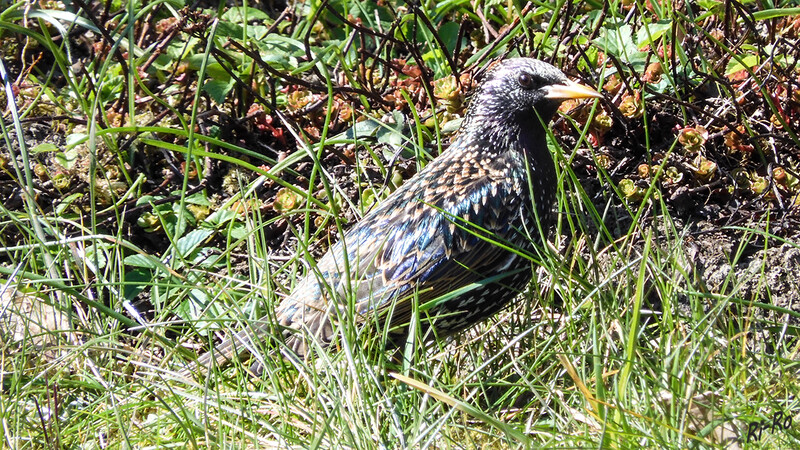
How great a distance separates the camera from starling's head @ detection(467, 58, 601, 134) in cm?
320

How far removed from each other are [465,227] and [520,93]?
23.8 inches

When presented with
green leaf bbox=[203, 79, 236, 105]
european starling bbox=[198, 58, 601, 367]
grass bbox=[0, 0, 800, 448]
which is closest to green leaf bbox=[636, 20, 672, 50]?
grass bbox=[0, 0, 800, 448]

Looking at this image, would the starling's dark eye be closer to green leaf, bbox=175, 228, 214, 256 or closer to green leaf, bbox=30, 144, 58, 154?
green leaf, bbox=175, 228, 214, 256

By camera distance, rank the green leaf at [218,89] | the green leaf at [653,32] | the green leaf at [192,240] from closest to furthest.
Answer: the green leaf at [653,32]
the green leaf at [192,240]
the green leaf at [218,89]

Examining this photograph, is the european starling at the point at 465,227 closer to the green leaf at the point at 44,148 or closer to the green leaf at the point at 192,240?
the green leaf at the point at 192,240

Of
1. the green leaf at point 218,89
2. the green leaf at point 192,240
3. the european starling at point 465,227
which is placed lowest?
the green leaf at point 192,240

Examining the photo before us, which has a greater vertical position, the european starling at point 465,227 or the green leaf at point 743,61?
the green leaf at point 743,61

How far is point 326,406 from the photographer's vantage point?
7.86ft

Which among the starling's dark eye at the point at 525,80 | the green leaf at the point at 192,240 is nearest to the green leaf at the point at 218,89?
the green leaf at the point at 192,240

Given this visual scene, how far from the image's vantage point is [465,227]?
292 centimetres

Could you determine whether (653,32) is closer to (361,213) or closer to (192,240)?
(361,213)

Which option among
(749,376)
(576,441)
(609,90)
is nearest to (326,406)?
(576,441)

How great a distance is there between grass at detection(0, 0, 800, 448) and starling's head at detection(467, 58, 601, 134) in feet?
0.53

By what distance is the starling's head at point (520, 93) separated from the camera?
3.20m
